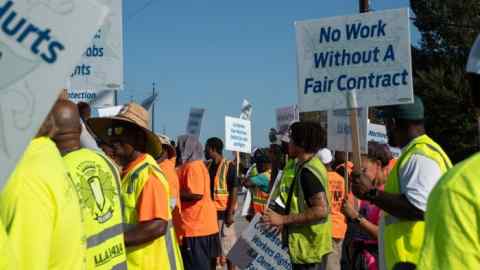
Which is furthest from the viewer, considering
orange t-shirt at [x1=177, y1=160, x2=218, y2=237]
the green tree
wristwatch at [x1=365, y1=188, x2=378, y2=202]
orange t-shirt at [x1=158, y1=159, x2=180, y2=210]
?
the green tree

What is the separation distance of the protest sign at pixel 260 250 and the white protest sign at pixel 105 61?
1.79 m

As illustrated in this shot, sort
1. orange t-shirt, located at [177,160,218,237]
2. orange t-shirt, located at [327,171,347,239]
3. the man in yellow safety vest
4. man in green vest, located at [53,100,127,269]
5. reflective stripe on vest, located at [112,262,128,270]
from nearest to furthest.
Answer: the man in yellow safety vest
man in green vest, located at [53,100,127,269]
reflective stripe on vest, located at [112,262,128,270]
orange t-shirt, located at [327,171,347,239]
orange t-shirt, located at [177,160,218,237]

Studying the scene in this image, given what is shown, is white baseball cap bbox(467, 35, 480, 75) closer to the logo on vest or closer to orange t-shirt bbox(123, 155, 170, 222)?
the logo on vest

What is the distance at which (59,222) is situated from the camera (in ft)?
8.14

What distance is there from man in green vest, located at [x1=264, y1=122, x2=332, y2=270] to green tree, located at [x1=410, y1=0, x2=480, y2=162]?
3163 centimetres

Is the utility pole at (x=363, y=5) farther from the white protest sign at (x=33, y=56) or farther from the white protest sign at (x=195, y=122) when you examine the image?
the white protest sign at (x=33, y=56)

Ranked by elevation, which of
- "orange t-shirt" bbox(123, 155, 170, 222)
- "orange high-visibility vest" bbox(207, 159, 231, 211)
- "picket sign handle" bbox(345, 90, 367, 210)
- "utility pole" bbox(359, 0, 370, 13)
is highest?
"utility pole" bbox(359, 0, 370, 13)

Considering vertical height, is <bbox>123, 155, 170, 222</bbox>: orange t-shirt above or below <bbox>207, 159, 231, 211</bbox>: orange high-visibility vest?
above

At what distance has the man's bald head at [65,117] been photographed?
3191 millimetres

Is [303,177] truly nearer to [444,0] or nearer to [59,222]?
[59,222]

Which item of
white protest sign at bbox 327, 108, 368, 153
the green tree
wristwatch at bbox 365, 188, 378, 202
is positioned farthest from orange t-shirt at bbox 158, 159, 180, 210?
the green tree

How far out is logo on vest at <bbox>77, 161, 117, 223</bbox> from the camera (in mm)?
3424

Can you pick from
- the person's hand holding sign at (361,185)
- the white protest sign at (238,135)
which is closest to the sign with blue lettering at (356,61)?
the person's hand holding sign at (361,185)

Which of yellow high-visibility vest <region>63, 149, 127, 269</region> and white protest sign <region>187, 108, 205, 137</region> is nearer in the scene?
yellow high-visibility vest <region>63, 149, 127, 269</region>
